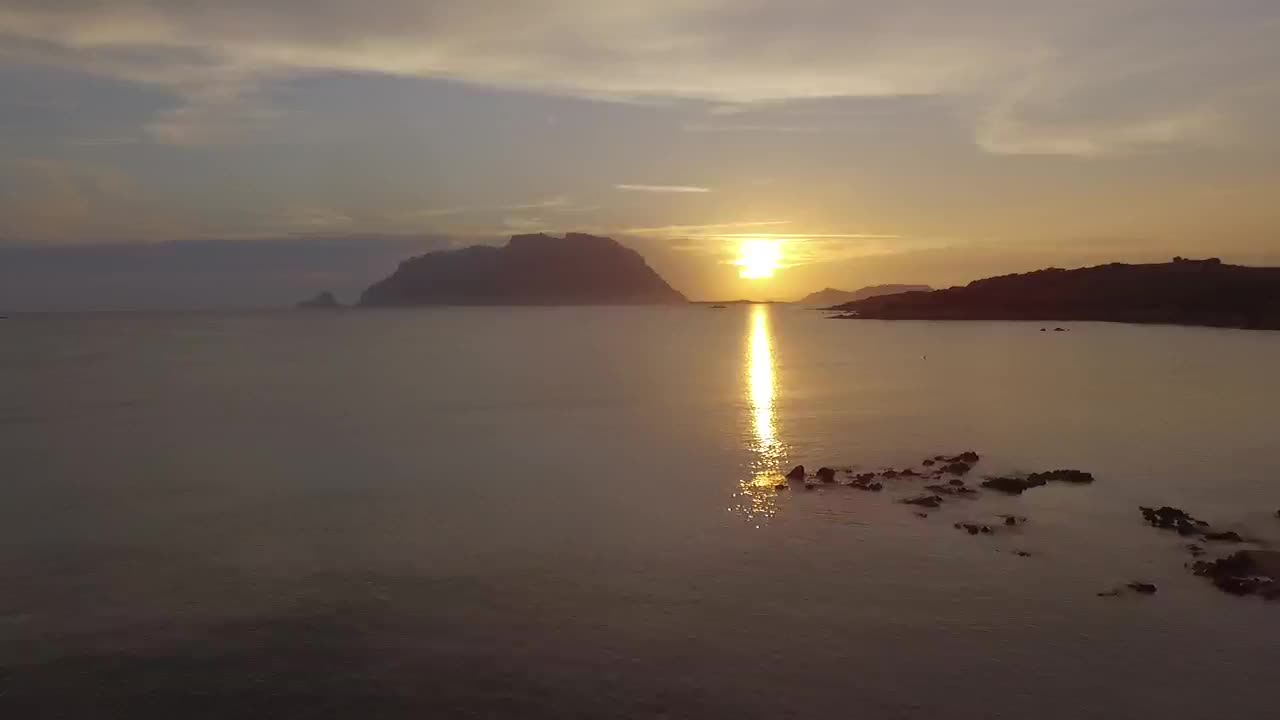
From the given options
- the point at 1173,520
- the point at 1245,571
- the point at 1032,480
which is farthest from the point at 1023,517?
the point at 1245,571

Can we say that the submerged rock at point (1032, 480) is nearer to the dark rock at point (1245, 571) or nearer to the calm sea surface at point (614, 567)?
the calm sea surface at point (614, 567)

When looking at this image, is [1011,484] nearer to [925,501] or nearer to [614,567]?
[925,501]

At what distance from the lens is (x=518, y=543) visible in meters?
34.2

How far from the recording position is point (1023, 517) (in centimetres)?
3716

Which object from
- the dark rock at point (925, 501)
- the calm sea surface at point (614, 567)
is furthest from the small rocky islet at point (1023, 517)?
the calm sea surface at point (614, 567)

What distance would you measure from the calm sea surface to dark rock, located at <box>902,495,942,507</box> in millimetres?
947

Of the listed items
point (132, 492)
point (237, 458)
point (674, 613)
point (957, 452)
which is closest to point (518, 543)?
point (674, 613)

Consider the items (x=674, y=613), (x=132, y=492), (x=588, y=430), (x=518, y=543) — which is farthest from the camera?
(x=588, y=430)

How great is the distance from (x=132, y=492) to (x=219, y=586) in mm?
18611

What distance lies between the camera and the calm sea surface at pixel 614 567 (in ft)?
71.1

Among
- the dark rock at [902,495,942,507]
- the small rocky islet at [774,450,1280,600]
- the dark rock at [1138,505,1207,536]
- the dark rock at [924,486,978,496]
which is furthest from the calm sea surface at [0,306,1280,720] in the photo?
the dark rock at [924,486,978,496]

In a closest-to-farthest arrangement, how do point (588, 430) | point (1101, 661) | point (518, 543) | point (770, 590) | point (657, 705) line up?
1. point (657, 705)
2. point (1101, 661)
3. point (770, 590)
4. point (518, 543)
5. point (588, 430)

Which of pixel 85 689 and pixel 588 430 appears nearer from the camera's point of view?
pixel 85 689

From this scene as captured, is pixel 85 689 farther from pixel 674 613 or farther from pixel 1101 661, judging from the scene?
pixel 1101 661
